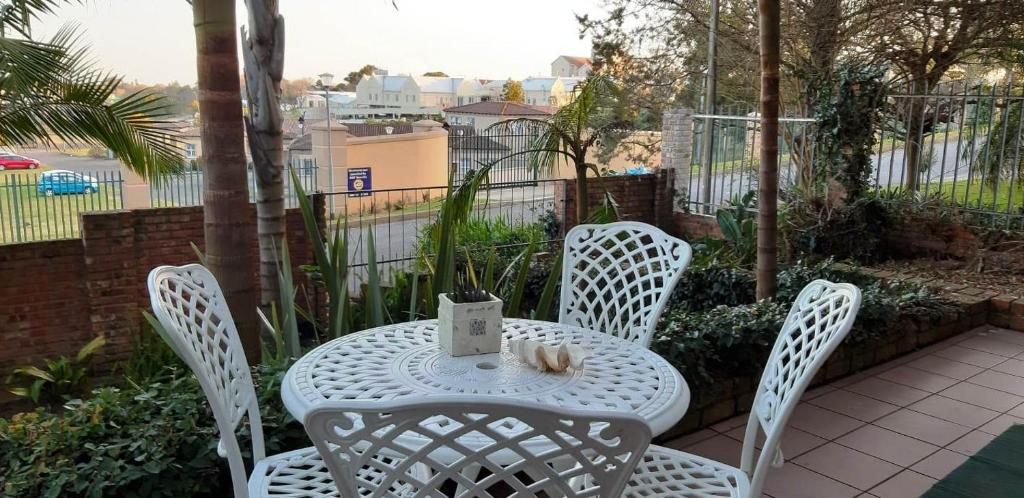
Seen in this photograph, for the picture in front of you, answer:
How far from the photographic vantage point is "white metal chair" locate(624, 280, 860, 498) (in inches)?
59.9

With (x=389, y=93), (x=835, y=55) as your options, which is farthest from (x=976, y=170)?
(x=389, y=93)

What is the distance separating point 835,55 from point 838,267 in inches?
195

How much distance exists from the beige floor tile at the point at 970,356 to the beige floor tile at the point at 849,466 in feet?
4.90

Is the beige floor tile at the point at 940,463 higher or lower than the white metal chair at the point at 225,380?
lower

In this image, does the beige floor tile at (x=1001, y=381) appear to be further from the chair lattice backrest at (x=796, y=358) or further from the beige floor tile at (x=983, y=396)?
the chair lattice backrest at (x=796, y=358)

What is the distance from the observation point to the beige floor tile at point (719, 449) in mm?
2625

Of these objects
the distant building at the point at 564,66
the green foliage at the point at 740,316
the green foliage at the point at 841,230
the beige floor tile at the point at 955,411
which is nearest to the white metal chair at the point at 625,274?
the green foliage at the point at 740,316

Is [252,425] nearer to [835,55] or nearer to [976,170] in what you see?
[976,170]

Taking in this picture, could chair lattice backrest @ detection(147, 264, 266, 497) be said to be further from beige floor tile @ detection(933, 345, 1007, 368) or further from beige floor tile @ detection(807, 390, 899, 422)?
beige floor tile @ detection(933, 345, 1007, 368)

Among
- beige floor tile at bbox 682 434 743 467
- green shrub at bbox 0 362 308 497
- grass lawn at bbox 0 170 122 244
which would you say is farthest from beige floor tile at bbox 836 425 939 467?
grass lawn at bbox 0 170 122 244

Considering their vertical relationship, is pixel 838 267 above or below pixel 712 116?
below

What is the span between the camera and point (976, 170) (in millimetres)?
6195

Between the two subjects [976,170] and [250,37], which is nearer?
[250,37]

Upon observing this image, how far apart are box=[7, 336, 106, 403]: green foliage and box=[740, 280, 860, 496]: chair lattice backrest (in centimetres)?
548
